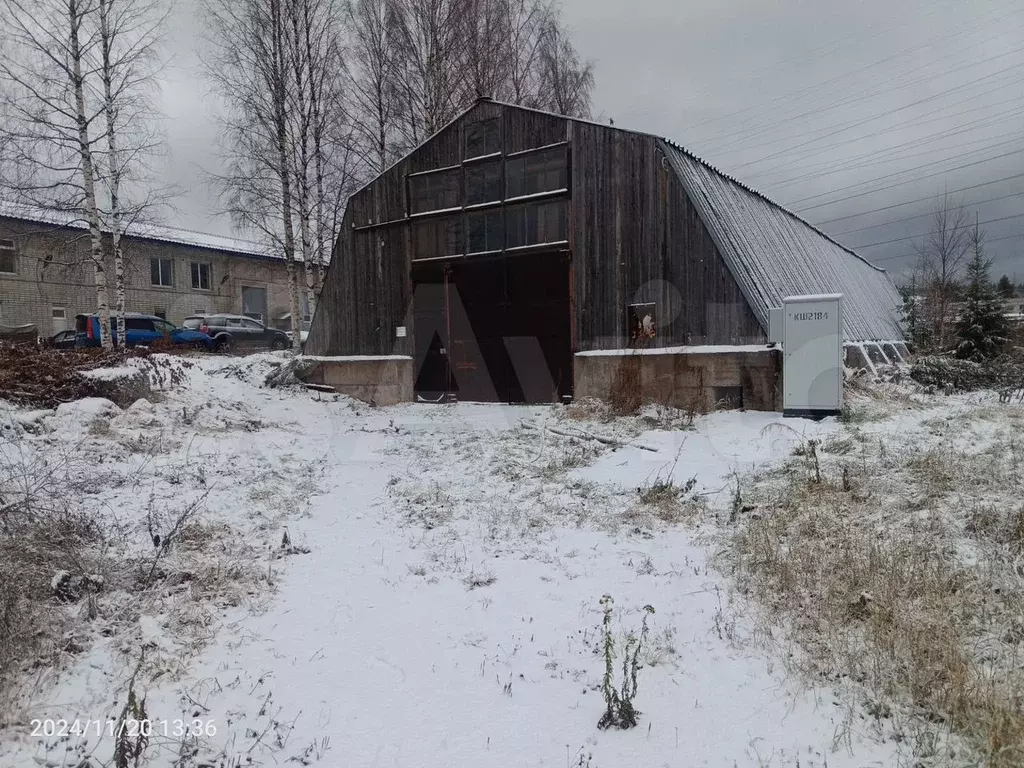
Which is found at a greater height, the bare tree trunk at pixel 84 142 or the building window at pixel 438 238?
the bare tree trunk at pixel 84 142

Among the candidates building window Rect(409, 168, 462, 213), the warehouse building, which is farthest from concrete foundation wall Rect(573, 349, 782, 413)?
building window Rect(409, 168, 462, 213)

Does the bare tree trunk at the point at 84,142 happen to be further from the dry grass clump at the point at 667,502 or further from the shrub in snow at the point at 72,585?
the dry grass clump at the point at 667,502

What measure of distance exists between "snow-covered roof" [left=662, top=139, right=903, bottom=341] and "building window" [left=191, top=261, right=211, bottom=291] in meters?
29.1

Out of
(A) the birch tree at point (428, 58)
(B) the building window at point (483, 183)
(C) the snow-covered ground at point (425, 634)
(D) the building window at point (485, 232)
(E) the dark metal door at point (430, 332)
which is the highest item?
(A) the birch tree at point (428, 58)

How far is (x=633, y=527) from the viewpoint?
520 cm

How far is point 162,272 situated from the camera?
30.7m

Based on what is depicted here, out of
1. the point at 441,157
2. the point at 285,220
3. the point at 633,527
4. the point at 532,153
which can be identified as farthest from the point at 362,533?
the point at 285,220

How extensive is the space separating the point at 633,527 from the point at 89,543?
14.5 feet

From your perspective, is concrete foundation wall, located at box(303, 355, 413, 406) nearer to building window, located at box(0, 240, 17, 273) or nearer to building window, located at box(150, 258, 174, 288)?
building window, located at box(0, 240, 17, 273)

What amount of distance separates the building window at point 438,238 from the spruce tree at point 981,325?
47.6ft

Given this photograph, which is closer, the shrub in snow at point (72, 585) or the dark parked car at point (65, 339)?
the shrub in snow at point (72, 585)

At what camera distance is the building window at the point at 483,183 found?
42.7 ft

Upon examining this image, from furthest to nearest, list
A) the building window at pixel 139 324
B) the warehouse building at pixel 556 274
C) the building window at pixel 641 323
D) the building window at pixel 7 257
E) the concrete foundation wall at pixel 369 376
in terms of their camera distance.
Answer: the building window at pixel 7 257 → the building window at pixel 139 324 → the concrete foundation wall at pixel 369 376 → the building window at pixel 641 323 → the warehouse building at pixel 556 274

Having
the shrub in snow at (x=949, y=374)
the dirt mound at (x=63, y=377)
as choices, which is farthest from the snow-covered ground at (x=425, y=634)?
the shrub in snow at (x=949, y=374)
